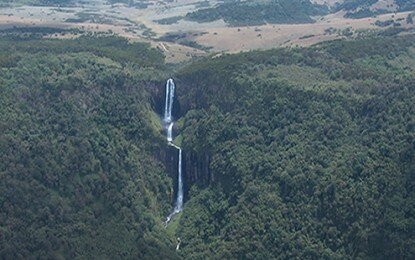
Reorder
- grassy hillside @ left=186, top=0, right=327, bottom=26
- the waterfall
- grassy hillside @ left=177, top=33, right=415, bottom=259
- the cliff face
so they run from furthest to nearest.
→ grassy hillside @ left=186, top=0, right=327, bottom=26 < the waterfall < the cliff face < grassy hillside @ left=177, top=33, right=415, bottom=259

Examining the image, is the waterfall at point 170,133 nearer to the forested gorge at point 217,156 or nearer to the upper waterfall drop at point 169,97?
the forested gorge at point 217,156

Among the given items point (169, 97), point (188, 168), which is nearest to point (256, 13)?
point (169, 97)

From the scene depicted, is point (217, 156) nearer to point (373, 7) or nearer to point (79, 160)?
point (79, 160)

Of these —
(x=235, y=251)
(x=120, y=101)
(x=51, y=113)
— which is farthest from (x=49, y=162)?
(x=235, y=251)

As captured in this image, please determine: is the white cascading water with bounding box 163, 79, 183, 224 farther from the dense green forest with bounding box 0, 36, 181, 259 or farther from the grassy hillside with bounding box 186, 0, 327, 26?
the grassy hillside with bounding box 186, 0, 327, 26

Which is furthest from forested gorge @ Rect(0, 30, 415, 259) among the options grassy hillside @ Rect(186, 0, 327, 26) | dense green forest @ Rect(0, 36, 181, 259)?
grassy hillside @ Rect(186, 0, 327, 26)

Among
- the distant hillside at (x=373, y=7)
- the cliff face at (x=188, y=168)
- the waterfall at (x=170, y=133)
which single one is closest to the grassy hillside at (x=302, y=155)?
the cliff face at (x=188, y=168)
